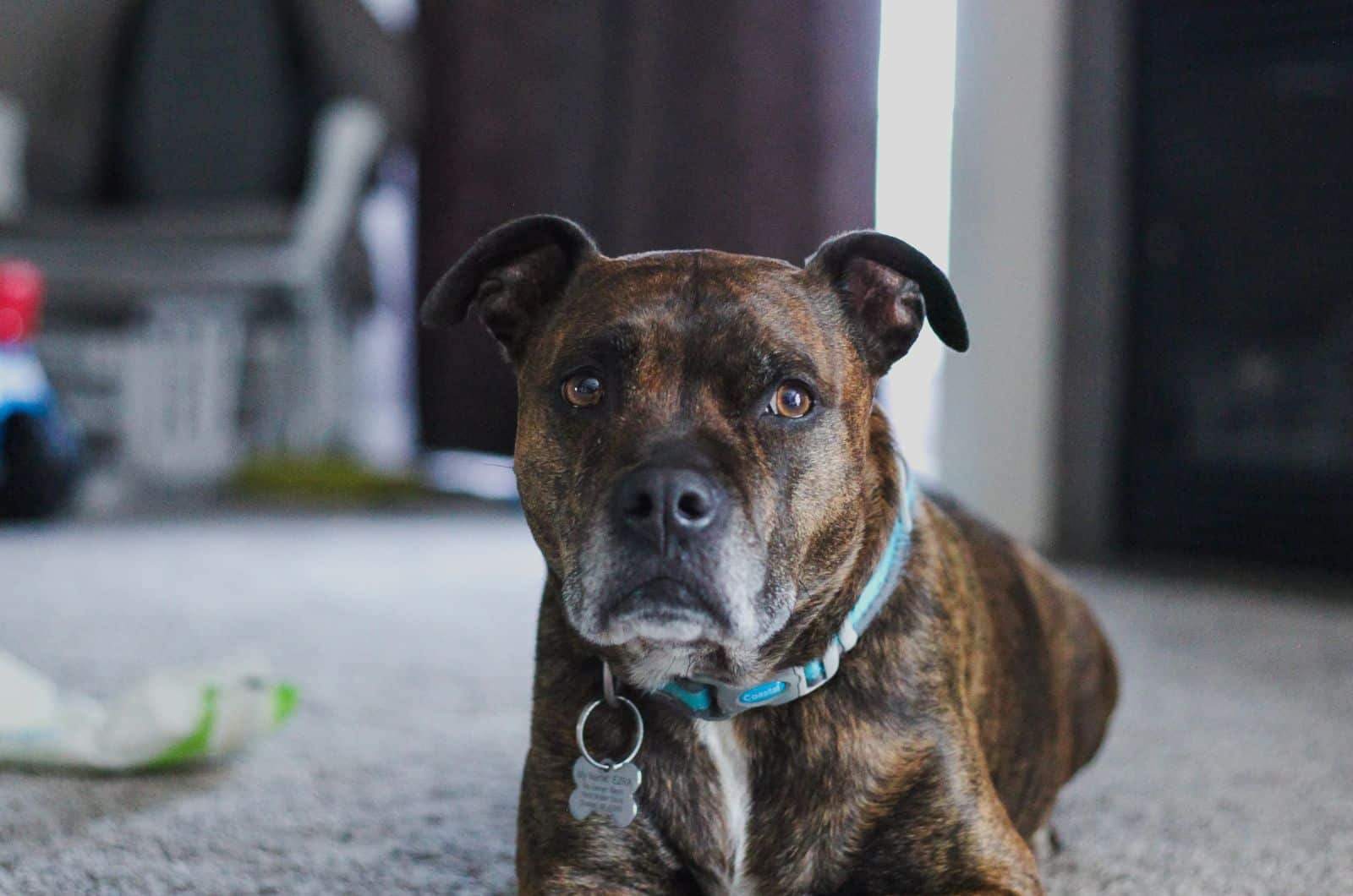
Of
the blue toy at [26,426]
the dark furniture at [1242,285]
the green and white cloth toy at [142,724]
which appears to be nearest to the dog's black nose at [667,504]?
the green and white cloth toy at [142,724]

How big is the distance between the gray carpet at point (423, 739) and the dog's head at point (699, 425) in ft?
1.45

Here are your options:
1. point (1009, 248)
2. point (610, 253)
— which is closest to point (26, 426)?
point (610, 253)

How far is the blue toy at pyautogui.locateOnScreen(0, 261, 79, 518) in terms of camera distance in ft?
14.2

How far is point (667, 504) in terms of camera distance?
4.20 ft

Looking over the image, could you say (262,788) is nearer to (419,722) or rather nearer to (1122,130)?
(419,722)

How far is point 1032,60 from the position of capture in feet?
13.2

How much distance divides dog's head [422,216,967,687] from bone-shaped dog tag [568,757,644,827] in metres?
0.09

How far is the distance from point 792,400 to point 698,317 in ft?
0.40

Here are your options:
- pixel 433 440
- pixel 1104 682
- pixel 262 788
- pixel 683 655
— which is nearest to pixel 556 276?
pixel 683 655

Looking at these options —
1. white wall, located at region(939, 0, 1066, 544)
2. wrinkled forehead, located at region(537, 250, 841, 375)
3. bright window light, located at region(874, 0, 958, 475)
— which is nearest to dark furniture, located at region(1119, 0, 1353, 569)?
white wall, located at region(939, 0, 1066, 544)

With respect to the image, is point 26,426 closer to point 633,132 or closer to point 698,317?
point 633,132

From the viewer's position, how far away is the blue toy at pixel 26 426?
4.33 metres

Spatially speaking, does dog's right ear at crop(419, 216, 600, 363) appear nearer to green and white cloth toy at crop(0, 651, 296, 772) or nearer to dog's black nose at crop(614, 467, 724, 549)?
dog's black nose at crop(614, 467, 724, 549)

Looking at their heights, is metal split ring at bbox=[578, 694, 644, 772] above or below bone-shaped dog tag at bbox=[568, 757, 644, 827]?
above
